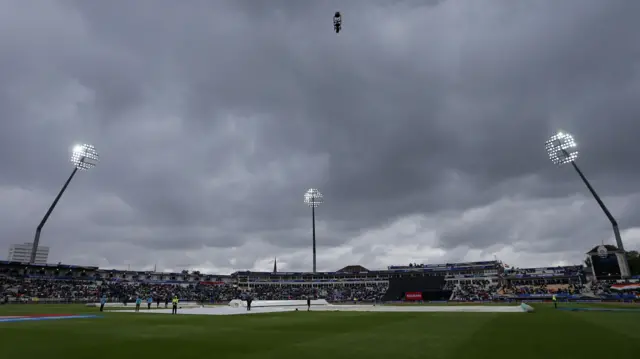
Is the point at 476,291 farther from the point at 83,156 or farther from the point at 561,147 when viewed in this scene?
the point at 83,156

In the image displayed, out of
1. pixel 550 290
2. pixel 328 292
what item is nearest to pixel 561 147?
pixel 550 290

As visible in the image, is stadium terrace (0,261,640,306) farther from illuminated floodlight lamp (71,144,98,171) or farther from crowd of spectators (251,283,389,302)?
illuminated floodlight lamp (71,144,98,171)

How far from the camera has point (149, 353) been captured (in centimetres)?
1145

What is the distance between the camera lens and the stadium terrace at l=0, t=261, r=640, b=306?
78.1 metres

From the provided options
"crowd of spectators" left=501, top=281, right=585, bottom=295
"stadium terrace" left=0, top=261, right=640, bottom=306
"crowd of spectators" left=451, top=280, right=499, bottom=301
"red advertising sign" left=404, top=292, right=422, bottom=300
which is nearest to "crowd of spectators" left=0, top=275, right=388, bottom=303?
"stadium terrace" left=0, top=261, right=640, bottom=306

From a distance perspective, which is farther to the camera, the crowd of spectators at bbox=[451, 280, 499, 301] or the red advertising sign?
the red advertising sign

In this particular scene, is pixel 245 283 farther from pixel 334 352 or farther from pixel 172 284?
pixel 334 352

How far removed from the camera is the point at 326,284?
138000 mm

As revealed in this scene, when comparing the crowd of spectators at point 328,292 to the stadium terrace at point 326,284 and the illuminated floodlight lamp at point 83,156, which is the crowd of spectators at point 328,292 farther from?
the illuminated floodlight lamp at point 83,156

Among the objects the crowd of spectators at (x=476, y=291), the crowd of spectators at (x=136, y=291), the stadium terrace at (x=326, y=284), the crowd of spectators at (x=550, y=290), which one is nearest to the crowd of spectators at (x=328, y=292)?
the crowd of spectators at (x=136, y=291)

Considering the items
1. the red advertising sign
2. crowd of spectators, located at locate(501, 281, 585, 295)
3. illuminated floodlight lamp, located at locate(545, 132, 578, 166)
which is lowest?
the red advertising sign

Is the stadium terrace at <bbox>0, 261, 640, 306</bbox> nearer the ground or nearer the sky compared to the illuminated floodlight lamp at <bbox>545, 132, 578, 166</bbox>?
nearer the ground

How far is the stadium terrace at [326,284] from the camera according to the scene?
78.1 meters

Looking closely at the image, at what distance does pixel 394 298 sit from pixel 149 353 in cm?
9829
